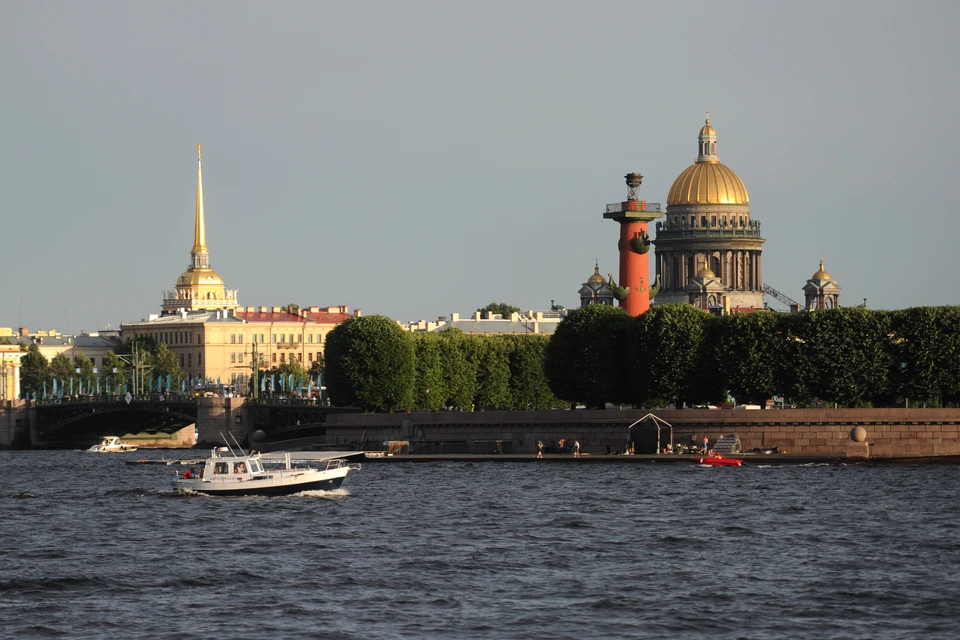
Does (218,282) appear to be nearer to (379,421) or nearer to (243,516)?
(379,421)

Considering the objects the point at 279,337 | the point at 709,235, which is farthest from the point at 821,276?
the point at 279,337

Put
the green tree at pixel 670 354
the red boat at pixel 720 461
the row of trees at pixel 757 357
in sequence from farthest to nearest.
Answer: the green tree at pixel 670 354 → the row of trees at pixel 757 357 → the red boat at pixel 720 461

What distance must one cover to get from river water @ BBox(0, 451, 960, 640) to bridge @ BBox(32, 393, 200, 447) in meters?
39.9

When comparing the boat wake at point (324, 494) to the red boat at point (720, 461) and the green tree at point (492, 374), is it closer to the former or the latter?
the red boat at point (720, 461)

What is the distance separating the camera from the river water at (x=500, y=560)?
33781 mm

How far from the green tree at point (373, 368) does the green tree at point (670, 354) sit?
14413mm

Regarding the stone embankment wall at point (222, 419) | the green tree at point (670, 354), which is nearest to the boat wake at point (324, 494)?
the green tree at point (670, 354)

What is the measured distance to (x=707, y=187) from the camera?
14250cm

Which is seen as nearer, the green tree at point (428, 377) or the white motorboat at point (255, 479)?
the white motorboat at point (255, 479)

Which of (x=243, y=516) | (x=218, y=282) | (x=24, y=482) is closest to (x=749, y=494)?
(x=243, y=516)

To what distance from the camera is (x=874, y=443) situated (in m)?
71.7

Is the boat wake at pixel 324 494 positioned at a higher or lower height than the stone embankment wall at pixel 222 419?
lower

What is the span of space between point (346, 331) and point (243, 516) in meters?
38.5

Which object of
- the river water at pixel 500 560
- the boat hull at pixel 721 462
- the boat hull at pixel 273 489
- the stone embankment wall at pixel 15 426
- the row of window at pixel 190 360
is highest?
the row of window at pixel 190 360
